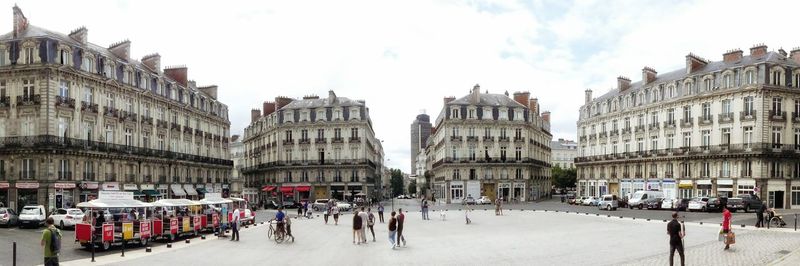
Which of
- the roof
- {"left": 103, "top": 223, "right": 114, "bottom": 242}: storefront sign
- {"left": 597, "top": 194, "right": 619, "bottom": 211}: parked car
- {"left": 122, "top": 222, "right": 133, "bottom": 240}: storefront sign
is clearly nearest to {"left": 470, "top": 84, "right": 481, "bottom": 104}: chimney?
the roof

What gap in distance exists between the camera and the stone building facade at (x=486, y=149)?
82812mm

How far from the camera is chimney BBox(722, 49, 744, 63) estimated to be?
60438 mm

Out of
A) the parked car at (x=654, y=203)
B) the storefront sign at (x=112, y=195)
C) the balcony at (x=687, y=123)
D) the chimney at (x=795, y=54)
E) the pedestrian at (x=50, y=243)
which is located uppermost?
the chimney at (x=795, y=54)

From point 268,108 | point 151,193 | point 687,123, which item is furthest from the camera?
point 268,108

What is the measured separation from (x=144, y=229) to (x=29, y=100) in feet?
81.9

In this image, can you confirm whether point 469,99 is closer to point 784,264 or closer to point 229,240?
point 229,240

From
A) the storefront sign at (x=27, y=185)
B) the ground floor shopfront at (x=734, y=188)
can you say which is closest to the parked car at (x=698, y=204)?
the ground floor shopfront at (x=734, y=188)

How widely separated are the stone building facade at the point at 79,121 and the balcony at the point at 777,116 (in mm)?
51915

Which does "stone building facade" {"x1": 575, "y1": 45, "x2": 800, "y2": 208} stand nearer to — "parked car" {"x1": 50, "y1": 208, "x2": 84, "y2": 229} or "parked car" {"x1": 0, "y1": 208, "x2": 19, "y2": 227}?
"parked car" {"x1": 50, "y1": 208, "x2": 84, "y2": 229}

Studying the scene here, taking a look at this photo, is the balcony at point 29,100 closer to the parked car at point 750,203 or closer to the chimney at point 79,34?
the chimney at point 79,34

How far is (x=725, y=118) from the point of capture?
2301 inches

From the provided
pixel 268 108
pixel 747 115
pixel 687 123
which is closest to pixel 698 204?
pixel 747 115

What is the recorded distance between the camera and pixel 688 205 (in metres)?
51.2

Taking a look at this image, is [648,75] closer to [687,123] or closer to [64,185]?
[687,123]
